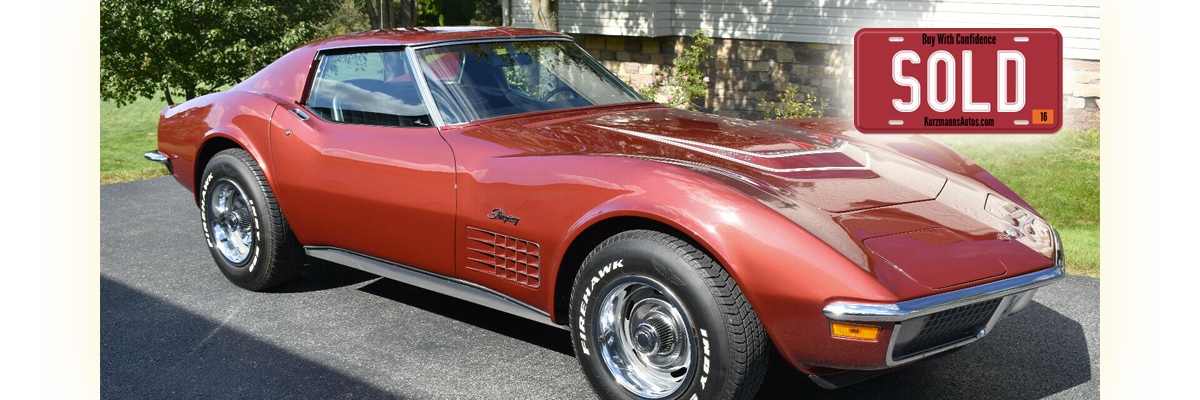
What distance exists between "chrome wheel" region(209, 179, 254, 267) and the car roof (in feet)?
3.04

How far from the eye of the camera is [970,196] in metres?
3.65

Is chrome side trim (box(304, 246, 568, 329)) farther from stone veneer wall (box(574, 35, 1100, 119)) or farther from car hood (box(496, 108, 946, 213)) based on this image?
stone veneer wall (box(574, 35, 1100, 119))

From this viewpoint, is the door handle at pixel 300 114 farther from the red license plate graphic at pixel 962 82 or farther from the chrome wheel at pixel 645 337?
the red license plate graphic at pixel 962 82

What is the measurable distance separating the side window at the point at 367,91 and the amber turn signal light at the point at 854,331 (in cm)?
210

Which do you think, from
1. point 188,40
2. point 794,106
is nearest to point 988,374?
point 794,106

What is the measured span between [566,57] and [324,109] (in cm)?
125

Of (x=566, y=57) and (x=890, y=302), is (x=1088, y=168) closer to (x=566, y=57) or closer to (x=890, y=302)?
(x=566, y=57)

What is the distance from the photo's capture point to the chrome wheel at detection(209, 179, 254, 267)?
5062 mm

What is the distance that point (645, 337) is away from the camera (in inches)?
128

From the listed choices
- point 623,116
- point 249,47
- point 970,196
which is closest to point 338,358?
point 623,116

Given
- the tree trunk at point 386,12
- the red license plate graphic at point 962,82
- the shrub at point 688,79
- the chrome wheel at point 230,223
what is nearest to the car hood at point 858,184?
the chrome wheel at point 230,223

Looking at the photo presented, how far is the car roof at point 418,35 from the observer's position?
15.0 ft

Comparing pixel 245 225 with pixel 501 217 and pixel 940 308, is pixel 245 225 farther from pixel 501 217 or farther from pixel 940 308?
pixel 940 308

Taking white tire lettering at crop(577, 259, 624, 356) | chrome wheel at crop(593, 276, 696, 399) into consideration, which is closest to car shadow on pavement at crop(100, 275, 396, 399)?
white tire lettering at crop(577, 259, 624, 356)
